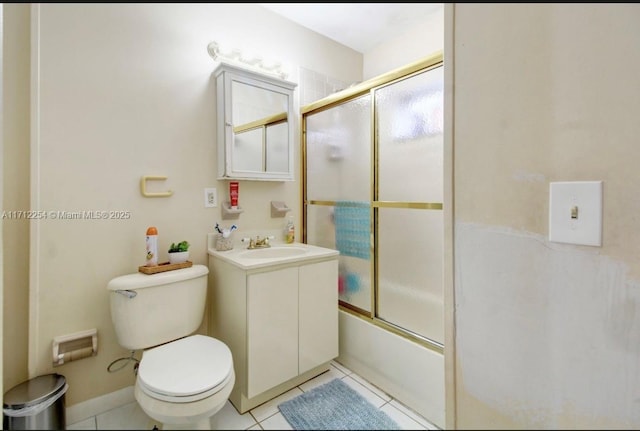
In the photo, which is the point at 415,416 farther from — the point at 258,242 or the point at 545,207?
the point at 258,242

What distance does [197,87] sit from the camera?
4.47ft

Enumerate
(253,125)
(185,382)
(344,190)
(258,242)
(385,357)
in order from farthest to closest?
(344,190), (258,242), (253,125), (385,357), (185,382)

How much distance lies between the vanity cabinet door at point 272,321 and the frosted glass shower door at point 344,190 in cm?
52

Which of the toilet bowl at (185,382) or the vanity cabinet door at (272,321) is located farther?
the vanity cabinet door at (272,321)

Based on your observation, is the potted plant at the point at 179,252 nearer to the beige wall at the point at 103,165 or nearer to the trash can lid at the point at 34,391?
the beige wall at the point at 103,165

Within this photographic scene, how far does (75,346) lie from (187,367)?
2.18 ft

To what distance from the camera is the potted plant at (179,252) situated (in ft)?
4.46

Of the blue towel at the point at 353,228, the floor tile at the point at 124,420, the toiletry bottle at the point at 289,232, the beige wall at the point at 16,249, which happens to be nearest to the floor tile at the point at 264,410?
the floor tile at the point at 124,420

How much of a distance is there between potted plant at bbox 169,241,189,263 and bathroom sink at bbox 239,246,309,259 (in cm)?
31

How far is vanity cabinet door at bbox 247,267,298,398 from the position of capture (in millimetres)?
1225

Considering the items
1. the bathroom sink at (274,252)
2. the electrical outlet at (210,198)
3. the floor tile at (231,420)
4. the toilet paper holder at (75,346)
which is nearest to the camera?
the floor tile at (231,420)

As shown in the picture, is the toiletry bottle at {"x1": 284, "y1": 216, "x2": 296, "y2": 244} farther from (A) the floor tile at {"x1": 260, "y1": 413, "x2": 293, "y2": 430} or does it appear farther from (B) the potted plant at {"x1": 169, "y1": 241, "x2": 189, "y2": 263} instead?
(A) the floor tile at {"x1": 260, "y1": 413, "x2": 293, "y2": 430}

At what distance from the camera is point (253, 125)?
63.3 inches

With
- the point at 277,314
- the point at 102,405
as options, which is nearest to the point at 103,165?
the point at 277,314
